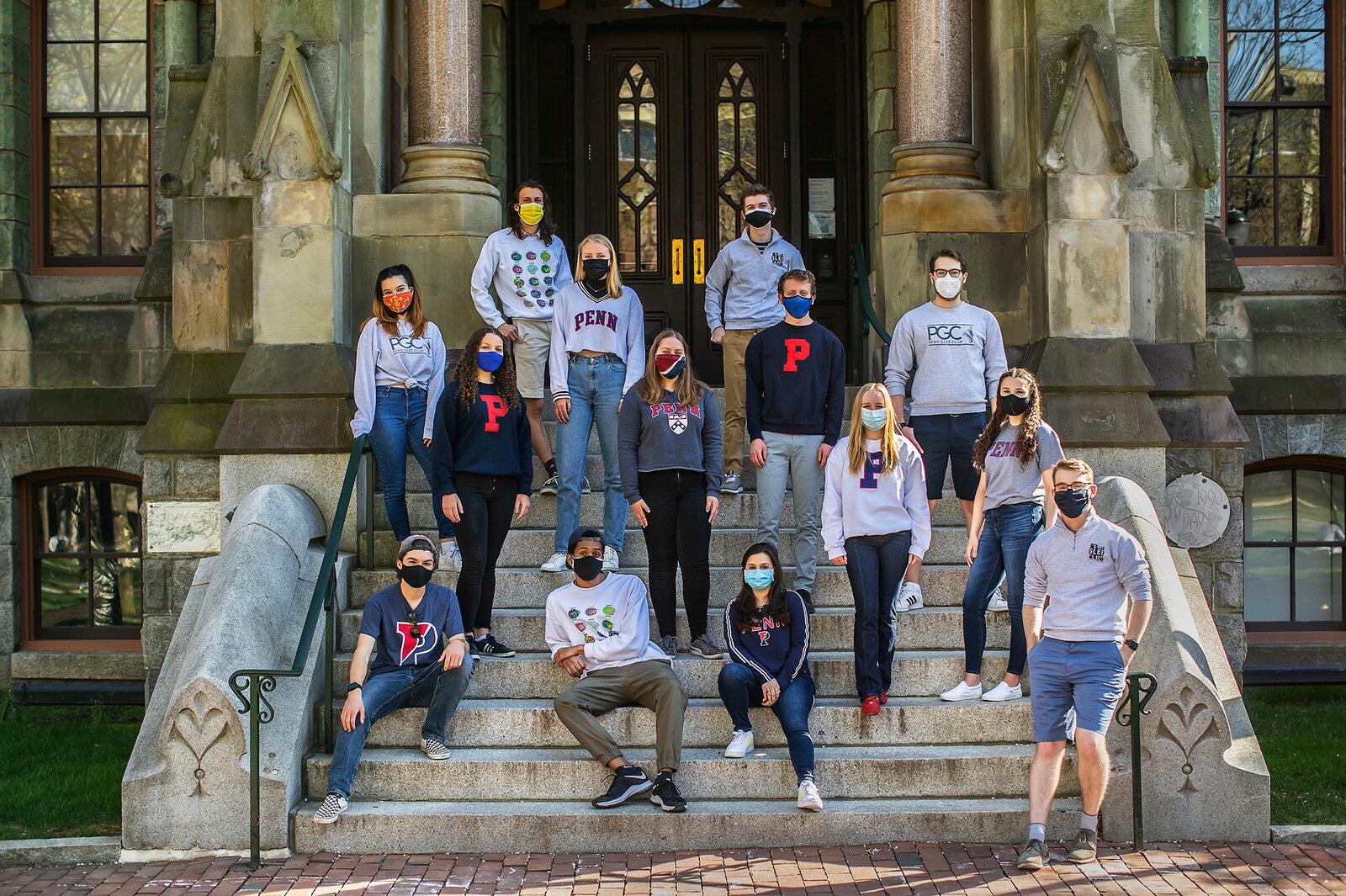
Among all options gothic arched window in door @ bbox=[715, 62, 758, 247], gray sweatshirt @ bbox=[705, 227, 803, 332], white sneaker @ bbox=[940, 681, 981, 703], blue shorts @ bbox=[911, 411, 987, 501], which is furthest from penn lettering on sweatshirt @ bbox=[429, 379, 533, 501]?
gothic arched window in door @ bbox=[715, 62, 758, 247]

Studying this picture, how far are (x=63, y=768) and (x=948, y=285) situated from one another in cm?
597

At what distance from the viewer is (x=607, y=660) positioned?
278 inches

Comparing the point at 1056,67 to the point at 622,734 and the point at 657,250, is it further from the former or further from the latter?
the point at 622,734

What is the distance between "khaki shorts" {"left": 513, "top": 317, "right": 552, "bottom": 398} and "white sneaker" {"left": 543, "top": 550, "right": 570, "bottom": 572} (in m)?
1.29

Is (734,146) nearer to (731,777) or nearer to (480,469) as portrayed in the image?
(480,469)

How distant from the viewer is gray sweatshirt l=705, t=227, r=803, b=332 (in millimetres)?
9047

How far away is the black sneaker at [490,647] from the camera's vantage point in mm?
7539

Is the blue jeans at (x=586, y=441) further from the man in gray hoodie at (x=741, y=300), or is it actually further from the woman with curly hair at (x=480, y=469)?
the man in gray hoodie at (x=741, y=300)

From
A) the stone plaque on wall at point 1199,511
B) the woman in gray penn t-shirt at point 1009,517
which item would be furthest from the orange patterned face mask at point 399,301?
the stone plaque on wall at point 1199,511

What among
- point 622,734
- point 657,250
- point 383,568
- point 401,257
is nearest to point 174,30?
point 401,257

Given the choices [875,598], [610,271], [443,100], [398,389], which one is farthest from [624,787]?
[443,100]

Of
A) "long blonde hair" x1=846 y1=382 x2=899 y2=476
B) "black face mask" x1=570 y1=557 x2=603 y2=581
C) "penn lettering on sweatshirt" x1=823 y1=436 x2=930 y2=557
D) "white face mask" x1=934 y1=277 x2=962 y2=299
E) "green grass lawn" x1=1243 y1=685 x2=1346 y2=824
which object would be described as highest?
"white face mask" x1=934 y1=277 x2=962 y2=299

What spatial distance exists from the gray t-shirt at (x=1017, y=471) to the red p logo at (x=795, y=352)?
48.7 inches

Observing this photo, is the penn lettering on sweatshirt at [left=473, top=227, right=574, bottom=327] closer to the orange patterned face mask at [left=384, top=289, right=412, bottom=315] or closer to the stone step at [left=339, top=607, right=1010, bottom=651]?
the orange patterned face mask at [left=384, top=289, right=412, bottom=315]
